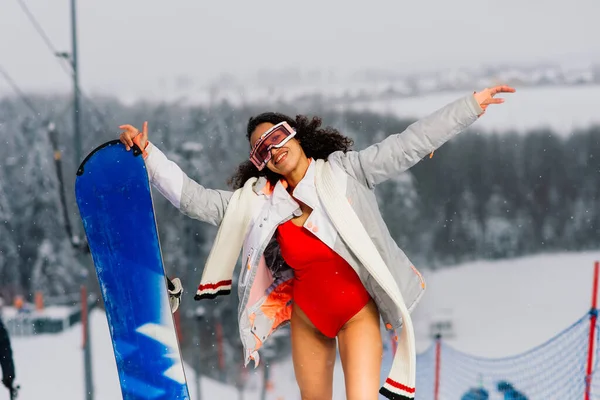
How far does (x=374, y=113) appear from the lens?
685 centimetres

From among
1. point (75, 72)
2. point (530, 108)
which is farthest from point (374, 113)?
point (75, 72)

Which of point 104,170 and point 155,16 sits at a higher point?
point 155,16

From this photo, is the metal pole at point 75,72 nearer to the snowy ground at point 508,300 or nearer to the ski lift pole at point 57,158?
the ski lift pole at point 57,158

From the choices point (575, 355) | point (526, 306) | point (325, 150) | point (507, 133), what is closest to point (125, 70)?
point (507, 133)

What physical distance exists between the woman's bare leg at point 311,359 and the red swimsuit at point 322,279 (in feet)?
0.17

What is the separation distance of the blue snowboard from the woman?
0.12 metres

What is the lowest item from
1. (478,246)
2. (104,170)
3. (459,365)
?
(459,365)

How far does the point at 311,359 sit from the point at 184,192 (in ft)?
2.00

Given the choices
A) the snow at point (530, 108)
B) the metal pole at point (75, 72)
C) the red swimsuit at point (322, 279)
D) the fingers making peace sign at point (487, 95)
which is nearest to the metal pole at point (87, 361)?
the metal pole at point (75, 72)

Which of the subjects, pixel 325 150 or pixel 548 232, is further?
pixel 548 232

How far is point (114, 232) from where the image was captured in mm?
2242

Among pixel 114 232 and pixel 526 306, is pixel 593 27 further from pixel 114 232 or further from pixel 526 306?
pixel 114 232

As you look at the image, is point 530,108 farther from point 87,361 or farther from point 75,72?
point 87,361

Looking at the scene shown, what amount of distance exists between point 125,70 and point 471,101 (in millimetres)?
5683
